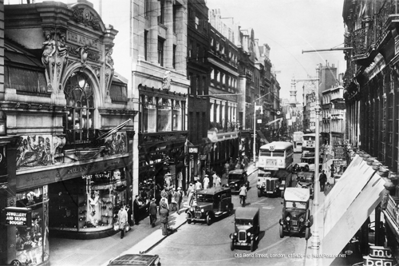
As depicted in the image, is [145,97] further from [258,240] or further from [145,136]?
[258,240]

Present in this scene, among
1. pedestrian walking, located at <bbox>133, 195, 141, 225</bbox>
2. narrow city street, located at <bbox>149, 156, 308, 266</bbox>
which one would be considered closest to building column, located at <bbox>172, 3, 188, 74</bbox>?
pedestrian walking, located at <bbox>133, 195, 141, 225</bbox>

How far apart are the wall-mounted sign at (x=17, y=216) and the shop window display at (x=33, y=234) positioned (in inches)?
41.9

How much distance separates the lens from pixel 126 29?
26.5 metres

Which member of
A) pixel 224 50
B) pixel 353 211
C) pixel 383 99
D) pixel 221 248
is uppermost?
pixel 224 50

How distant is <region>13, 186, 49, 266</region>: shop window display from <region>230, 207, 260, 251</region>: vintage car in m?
8.39

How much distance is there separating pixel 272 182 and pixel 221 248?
14893 mm

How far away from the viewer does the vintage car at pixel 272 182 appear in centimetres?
3375

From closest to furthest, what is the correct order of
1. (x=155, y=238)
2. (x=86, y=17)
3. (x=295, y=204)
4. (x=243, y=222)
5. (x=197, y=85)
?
(x=243, y=222) → (x=86, y=17) → (x=155, y=238) → (x=295, y=204) → (x=197, y=85)

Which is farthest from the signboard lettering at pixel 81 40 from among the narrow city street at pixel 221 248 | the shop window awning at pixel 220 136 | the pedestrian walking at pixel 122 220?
the shop window awning at pixel 220 136

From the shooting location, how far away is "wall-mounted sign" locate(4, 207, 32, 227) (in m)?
14.3

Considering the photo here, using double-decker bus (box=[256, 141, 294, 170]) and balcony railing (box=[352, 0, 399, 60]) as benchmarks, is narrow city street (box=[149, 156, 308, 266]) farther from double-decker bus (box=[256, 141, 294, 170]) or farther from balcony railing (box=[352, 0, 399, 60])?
balcony railing (box=[352, 0, 399, 60])

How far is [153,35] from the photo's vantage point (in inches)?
1166

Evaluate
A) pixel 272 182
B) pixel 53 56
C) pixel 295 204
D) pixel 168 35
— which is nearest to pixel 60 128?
pixel 53 56

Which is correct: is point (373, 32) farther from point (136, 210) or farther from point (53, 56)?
point (136, 210)
